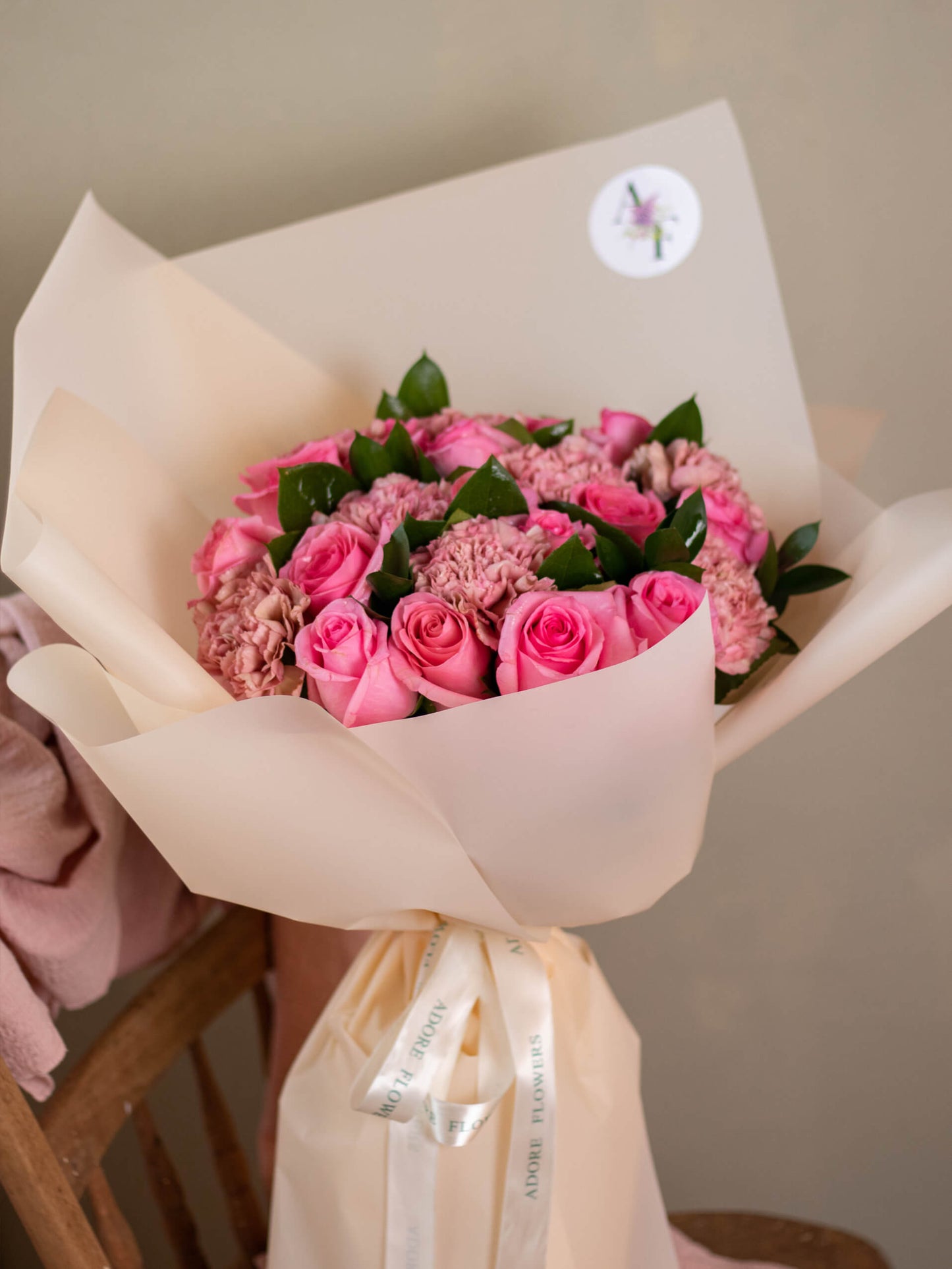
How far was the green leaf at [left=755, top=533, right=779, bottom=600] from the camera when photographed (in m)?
0.62

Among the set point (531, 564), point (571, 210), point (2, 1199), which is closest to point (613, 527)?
point (531, 564)

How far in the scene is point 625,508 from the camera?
58cm

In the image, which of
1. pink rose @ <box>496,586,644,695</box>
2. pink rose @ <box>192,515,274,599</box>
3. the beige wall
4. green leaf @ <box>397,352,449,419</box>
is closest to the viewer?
pink rose @ <box>496,586,644,695</box>

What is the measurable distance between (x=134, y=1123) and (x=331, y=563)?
0.52 meters

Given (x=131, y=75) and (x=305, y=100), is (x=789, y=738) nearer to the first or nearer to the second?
(x=305, y=100)

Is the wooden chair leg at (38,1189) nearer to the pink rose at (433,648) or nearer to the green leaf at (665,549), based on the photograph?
the pink rose at (433,648)

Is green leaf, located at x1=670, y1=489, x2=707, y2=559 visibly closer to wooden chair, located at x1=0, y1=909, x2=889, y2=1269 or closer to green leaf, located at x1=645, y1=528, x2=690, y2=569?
→ green leaf, located at x1=645, y1=528, x2=690, y2=569

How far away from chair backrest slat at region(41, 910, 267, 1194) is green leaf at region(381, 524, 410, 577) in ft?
1.42

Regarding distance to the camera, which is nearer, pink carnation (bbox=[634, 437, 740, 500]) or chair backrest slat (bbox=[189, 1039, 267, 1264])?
pink carnation (bbox=[634, 437, 740, 500])

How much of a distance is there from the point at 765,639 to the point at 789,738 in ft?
1.34

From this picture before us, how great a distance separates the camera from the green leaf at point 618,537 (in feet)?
1.80

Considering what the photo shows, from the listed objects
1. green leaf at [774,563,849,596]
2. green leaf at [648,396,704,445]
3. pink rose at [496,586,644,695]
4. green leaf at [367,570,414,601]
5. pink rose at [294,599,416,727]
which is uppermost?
green leaf at [648,396,704,445]

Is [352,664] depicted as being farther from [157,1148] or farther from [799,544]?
[157,1148]

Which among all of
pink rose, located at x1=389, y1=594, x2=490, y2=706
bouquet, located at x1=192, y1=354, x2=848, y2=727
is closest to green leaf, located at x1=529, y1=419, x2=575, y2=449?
bouquet, located at x1=192, y1=354, x2=848, y2=727
